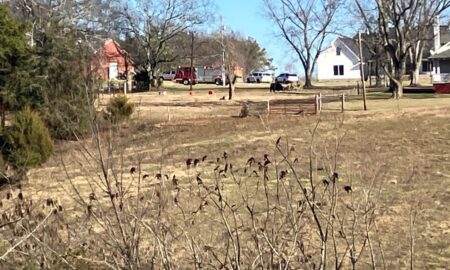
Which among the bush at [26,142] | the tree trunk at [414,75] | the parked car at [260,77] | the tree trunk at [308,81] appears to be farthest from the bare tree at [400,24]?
the parked car at [260,77]

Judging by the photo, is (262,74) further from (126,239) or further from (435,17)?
(126,239)

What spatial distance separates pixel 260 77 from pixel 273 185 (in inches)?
3415

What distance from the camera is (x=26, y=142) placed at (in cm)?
1872

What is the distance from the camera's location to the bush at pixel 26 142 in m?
18.2

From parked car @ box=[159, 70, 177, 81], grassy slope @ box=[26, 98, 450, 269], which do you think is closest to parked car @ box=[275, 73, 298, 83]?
parked car @ box=[159, 70, 177, 81]

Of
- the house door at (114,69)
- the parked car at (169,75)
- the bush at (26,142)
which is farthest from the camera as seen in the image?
the parked car at (169,75)

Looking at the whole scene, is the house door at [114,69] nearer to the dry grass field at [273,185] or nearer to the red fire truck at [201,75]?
the red fire truck at [201,75]

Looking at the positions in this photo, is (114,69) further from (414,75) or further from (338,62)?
(338,62)

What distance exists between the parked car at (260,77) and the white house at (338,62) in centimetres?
799

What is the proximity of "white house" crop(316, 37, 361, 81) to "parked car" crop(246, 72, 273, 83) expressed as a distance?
7.99 metres

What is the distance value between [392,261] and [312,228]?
3.62ft

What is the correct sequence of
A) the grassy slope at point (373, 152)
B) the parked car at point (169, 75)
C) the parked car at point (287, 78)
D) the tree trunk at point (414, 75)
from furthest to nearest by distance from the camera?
the parked car at point (169, 75) → the parked car at point (287, 78) → the tree trunk at point (414, 75) → the grassy slope at point (373, 152)

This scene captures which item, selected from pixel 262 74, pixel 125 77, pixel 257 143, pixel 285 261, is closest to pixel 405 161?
pixel 257 143

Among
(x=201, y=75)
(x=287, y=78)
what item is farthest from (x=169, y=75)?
(x=287, y=78)
